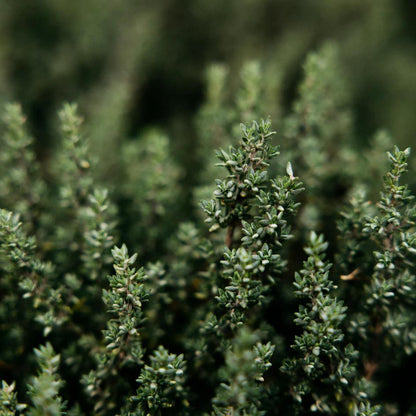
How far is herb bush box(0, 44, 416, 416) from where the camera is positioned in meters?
0.71

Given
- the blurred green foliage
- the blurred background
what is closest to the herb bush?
the blurred green foliage

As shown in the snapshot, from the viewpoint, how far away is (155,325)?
3.01ft

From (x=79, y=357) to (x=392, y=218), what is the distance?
713 mm

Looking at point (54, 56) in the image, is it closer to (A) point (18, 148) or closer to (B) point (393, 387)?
(A) point (18, 148)

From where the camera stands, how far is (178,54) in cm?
173

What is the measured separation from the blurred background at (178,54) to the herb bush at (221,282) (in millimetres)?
422

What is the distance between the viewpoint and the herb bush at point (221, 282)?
0.71 metres

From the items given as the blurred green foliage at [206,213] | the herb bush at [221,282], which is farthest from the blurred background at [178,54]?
the herb bush at [221,282]

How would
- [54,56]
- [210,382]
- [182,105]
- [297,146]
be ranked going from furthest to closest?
[182,105] → [54,56] → [297,146] → [210,382]

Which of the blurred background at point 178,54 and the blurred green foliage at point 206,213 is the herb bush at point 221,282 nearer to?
the blurred green foliage at point 206,213

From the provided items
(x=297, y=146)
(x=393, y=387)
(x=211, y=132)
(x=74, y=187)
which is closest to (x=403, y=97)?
(x=297, y=146)

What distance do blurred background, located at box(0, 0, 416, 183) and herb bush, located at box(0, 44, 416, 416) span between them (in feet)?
1.39

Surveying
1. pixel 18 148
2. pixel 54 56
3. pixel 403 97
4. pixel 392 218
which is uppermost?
pixel 403 97

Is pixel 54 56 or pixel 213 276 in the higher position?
pixel 54 56
